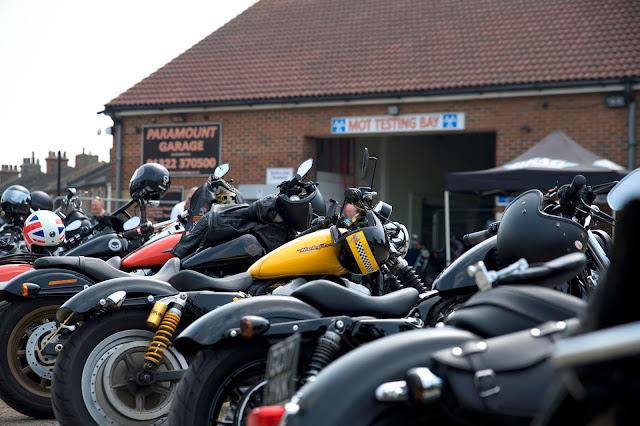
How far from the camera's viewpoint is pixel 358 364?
7.03ft

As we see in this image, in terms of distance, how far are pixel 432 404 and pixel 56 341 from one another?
319cm

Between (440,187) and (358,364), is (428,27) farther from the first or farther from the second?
(358,364)

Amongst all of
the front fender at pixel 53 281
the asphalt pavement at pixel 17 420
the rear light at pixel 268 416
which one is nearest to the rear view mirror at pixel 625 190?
the rear light at pixel 268 416

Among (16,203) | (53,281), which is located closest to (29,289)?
(53,281)

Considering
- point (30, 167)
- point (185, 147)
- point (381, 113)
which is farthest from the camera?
point (30, 167)

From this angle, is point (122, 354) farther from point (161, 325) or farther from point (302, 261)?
point (302, 261)

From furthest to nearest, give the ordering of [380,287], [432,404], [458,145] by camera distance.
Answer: [458,145], [380,287], [432,404]

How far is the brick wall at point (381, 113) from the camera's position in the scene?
16406 mm

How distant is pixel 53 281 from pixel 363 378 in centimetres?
360

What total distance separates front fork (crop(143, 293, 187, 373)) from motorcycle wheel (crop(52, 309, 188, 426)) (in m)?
0.13

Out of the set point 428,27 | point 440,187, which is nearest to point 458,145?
point 440,187

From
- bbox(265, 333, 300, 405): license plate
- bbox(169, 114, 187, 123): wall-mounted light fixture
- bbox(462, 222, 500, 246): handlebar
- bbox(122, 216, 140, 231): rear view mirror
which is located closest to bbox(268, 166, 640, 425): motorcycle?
bbox(265, 333, 300, 405): license plate

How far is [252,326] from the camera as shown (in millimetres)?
3107

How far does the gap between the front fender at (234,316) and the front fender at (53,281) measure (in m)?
2.22
